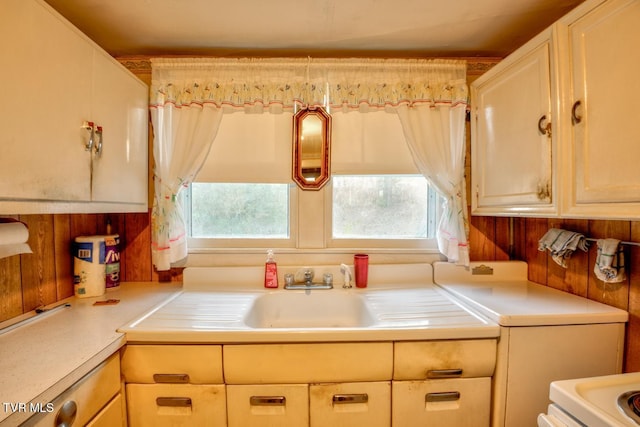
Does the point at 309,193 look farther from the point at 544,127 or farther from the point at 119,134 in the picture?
the point at 544,127

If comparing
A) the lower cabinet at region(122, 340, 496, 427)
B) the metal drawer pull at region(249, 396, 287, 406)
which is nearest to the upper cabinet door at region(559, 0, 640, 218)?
the lower cabinet at region(122, 340, 496, 427)

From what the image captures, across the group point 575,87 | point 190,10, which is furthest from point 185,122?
point 575,87

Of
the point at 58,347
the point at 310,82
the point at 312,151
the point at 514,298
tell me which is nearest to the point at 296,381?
the point at 58,347

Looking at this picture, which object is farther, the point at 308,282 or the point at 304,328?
the point at 308,282

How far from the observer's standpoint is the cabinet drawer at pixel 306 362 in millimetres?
1093

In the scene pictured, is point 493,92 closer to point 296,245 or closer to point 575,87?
point 575,87

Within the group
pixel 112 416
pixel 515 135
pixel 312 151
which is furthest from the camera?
pixel 312 151

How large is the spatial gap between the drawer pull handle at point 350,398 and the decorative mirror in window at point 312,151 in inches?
41.0

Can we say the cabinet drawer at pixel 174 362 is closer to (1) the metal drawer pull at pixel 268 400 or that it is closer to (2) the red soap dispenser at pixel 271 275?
(1) the metal drawer pull at pixel 268 400

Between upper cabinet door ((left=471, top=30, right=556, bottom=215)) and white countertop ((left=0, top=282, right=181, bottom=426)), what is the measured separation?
1735 millimetres

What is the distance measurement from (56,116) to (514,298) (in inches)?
78.3

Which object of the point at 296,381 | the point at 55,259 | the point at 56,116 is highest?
the point at 56,116

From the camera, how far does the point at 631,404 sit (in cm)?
77

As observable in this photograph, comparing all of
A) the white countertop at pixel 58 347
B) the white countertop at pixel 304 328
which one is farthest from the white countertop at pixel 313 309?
the white countertop at pixel 58 347
